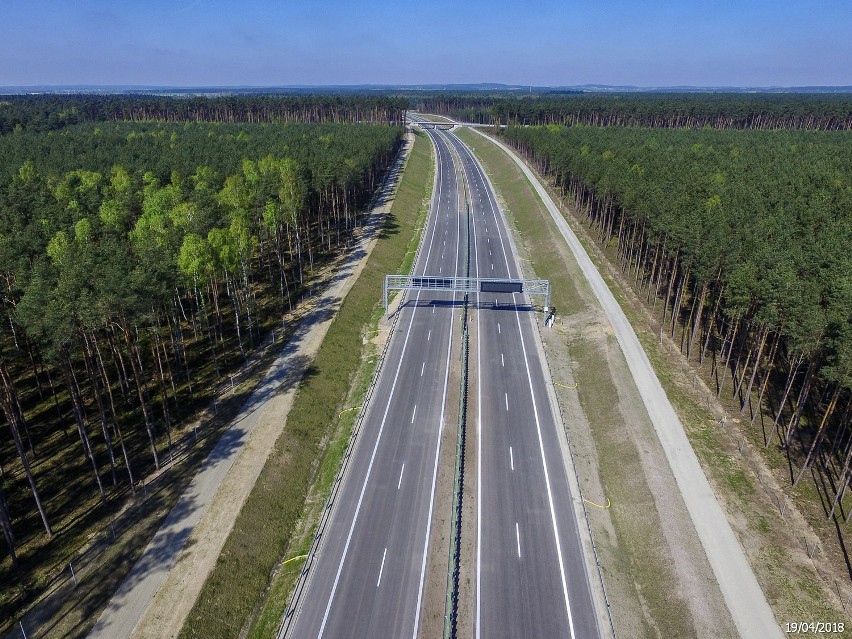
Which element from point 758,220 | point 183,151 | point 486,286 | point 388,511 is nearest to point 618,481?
point 388,511

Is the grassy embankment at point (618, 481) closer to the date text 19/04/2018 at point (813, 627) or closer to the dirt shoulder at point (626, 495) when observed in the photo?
the dirt shoulder at point (626, 495)

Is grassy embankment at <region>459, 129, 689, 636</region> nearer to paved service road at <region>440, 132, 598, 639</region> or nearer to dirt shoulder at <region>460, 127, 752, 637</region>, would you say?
dirt shoulder at <region>460, 127, 752, 637</region>

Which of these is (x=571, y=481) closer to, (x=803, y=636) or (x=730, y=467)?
(x=730, y=467)

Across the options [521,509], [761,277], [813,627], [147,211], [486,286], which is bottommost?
[521,509]

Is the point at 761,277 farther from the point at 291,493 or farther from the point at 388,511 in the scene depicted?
the point at 291,493

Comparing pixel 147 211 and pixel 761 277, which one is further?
pixel 147 211

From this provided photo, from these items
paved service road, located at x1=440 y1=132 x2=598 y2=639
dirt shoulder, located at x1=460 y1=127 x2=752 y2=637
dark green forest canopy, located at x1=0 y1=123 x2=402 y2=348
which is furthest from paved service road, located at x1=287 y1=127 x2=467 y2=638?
dark green forest canopy, located at x1=0 y1=123 x2=402 y2=348
